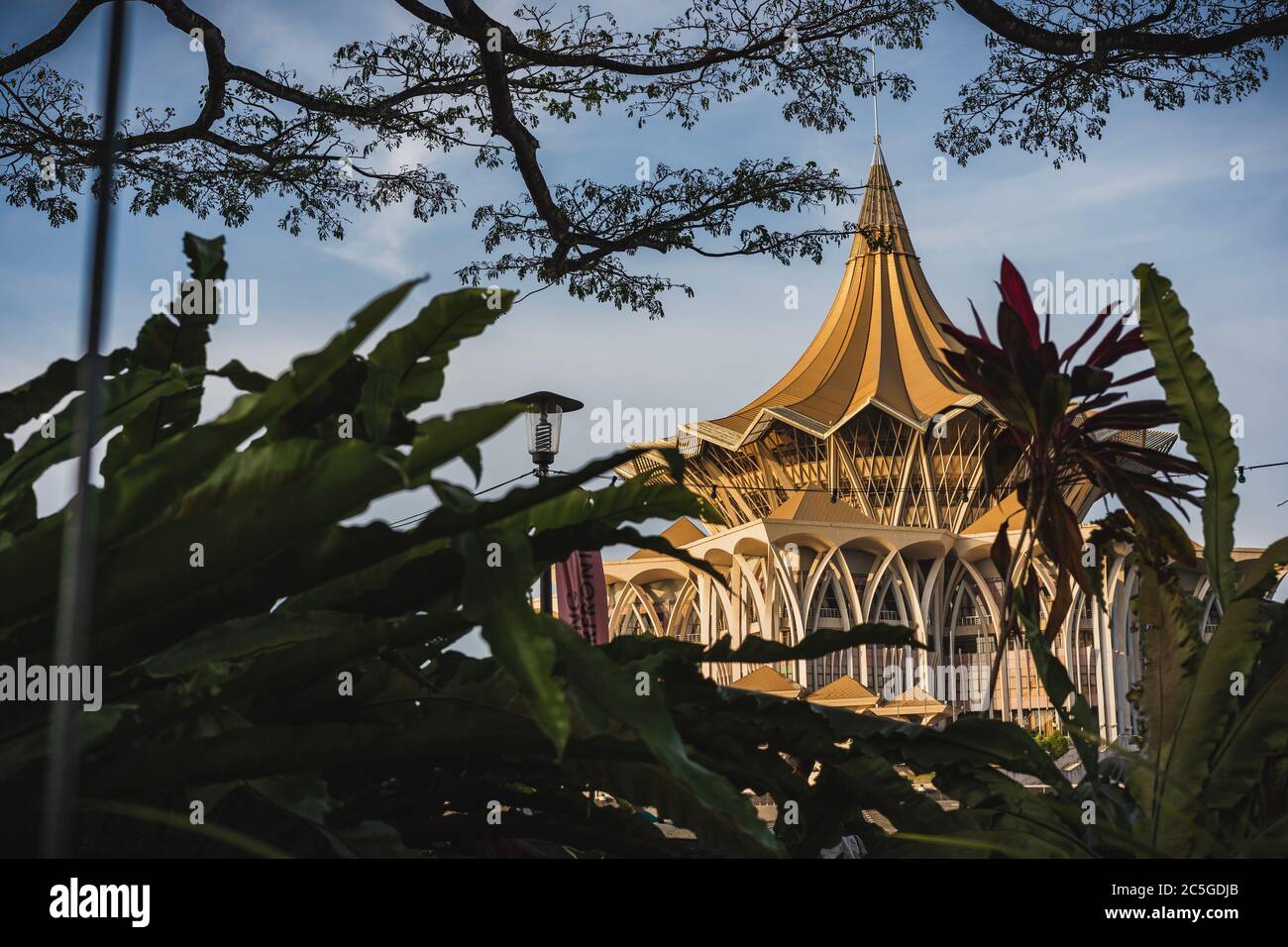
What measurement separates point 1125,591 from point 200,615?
159ft

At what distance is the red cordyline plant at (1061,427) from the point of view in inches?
132

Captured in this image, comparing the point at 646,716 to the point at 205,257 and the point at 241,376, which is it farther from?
the point at 205,257

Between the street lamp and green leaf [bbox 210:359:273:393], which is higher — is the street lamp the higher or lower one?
the higher one

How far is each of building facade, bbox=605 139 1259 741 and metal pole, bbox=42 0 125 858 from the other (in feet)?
135

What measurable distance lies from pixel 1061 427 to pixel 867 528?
140 ft

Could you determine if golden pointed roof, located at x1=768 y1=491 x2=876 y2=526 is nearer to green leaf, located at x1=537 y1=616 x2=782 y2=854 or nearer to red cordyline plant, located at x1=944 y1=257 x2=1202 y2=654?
red cordyline plant, located at x1=944 y1=257 x2=1202 y2=654

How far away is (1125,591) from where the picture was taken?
152 ft

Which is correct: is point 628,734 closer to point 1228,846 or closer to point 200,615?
point 200,615

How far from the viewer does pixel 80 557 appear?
4.23 feet

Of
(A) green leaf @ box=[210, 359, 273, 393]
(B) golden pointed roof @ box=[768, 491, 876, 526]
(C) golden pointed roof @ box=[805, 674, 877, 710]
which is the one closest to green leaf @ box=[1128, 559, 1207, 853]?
(A) green leaf @ box=[210, 359, 273, 393]

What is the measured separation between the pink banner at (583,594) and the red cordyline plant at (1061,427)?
839cm

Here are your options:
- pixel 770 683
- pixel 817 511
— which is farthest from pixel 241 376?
pixel 817 511

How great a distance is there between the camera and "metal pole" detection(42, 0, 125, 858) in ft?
4.12
